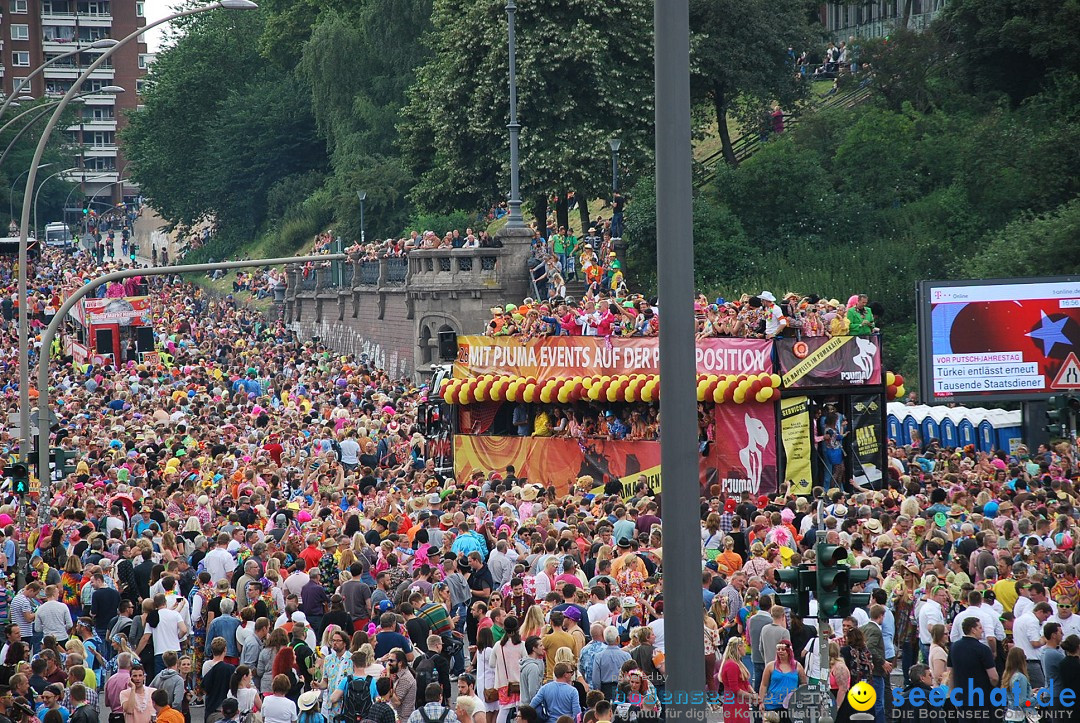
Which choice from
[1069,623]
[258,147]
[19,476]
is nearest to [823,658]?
[1069,623]

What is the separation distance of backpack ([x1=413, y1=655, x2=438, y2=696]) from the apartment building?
13441 centimetres

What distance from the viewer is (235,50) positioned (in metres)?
89.7

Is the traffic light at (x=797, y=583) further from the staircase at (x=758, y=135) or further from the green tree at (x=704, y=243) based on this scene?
the staircase at (x=758, y=135)

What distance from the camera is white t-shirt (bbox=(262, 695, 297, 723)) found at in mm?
11984

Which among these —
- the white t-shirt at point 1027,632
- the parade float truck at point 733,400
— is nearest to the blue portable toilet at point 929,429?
the parade float truck at point 733,400

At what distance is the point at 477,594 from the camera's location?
54.3ft

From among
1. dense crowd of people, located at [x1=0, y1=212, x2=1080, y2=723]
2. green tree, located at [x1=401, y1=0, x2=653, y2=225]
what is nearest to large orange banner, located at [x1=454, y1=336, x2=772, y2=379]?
dense crowd of people, located at [x1=0, y1=212, x2=1080, y2=723]

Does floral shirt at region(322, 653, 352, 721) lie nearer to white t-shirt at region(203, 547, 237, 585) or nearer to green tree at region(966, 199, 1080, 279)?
white t-shirt at region(203, 547, 237, 585)

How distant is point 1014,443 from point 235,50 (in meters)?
68.6

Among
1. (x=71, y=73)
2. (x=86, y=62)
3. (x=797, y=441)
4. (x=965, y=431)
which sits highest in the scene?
(x=86, y=62)

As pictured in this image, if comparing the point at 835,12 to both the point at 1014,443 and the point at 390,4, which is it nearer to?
the point at 390,4

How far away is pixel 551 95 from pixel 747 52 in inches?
326

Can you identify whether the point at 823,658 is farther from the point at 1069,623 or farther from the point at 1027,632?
the point at 1069,623

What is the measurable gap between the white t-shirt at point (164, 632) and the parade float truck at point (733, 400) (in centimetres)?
965
